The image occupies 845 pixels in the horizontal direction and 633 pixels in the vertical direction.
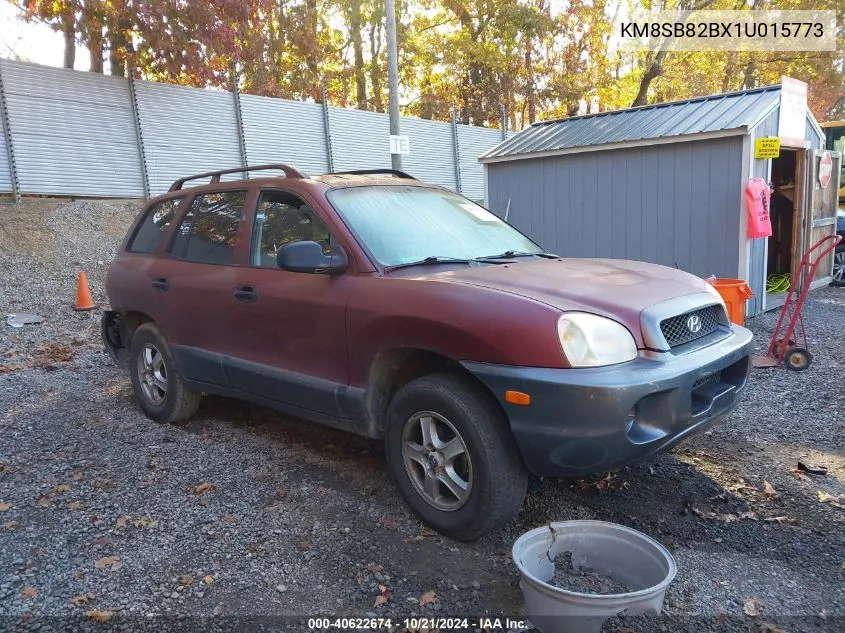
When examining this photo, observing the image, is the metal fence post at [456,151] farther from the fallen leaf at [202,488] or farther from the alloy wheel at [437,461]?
the alloy wheel at [437,461]

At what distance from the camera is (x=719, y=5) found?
2195 cm

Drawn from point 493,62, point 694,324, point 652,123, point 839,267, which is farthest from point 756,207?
point 493,62

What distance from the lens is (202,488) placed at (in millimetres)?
3916

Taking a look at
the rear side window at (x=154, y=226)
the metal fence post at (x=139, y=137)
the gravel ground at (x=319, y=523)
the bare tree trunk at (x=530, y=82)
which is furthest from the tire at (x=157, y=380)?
the bare tree trunk at (x=530, y=82)

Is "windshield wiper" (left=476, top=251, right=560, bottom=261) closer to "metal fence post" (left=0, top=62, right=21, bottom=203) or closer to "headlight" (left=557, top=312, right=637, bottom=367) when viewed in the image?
"headlight" (left=557, top=312, right=637, bottom=367)

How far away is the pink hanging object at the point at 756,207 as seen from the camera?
8.09 m

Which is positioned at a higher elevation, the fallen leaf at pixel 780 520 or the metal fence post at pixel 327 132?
the metal fence post at pixel 327 132

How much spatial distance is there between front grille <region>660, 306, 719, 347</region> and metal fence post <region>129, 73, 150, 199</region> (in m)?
11.5

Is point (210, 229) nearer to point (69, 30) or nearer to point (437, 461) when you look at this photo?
point (437, 461)

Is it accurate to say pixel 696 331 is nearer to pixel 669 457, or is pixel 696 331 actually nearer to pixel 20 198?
pixel 669 457

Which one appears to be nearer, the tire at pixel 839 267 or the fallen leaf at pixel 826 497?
the fallen leaf at pixel 826 497

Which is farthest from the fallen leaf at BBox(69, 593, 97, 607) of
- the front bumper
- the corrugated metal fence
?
the corrugated metal fence

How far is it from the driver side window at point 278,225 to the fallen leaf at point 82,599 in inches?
79.4

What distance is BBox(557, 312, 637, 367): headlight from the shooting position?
2.87m
